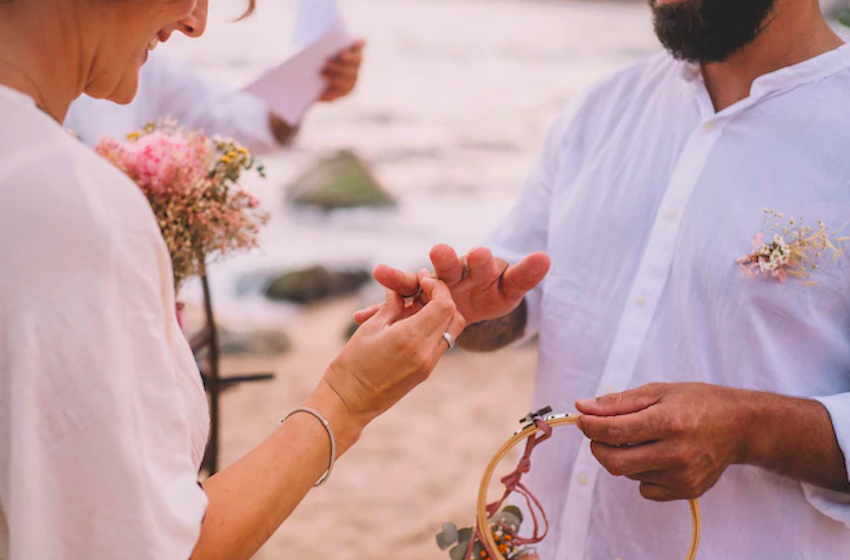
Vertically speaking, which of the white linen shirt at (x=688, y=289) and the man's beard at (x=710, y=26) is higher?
the man's beard at (x=710, y=26)

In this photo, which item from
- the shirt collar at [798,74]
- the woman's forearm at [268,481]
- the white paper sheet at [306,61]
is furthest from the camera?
the white paper sheet at [306,61]

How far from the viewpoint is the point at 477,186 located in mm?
13008

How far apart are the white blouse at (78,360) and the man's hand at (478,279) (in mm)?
551

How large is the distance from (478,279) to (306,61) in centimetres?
143

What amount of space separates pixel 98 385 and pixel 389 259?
322 inches

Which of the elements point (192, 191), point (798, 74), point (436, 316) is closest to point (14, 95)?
point (436, 316)

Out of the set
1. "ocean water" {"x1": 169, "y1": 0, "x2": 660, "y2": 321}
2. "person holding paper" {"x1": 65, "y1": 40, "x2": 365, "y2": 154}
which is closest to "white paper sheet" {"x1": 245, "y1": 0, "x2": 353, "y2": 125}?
"person holding paper" {"x1": 65, "y1": 40, "x2": 365, "y2": 154}

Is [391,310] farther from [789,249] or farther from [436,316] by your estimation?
[789,249]

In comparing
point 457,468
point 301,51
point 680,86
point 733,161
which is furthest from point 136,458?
point 457,468

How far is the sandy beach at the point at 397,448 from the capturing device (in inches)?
159

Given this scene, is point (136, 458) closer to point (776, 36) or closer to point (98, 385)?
point (98, 385)

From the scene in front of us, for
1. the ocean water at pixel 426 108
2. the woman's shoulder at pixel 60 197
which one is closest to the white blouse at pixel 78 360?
the woman's shoulder at pixel 60 197

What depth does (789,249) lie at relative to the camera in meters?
1.55

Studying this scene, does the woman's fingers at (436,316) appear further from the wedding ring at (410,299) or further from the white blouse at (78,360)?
Result: the white blouse at (78,360)
